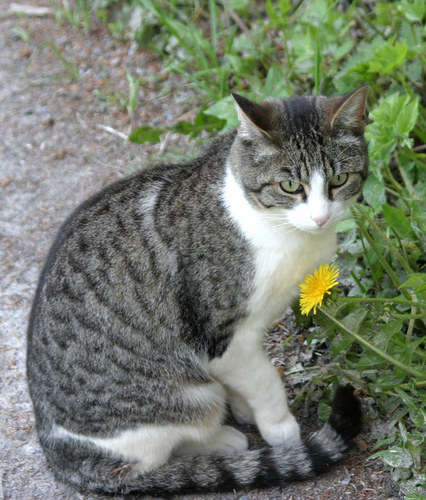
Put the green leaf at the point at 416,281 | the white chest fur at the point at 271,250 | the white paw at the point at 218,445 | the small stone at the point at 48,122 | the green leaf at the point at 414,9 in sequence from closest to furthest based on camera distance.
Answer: the green leaf at the point at 416,281
the white chest fur at the point at 271,250
the white paw at the point at 218,445
the green leaf at the point at 414,9
the small stone at the point at 48,122

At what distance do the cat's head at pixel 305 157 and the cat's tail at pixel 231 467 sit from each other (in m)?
0.75

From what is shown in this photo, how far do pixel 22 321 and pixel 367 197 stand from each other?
2.00 metres

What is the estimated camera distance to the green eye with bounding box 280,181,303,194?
2766 millimetres

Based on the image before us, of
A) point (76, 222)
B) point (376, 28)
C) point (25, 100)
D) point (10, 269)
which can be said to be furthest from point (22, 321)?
point (376, 28)

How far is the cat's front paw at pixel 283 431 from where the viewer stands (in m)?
3.12

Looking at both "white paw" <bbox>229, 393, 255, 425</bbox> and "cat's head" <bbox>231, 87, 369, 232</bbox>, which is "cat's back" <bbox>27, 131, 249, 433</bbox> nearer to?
"cat's head" <bbox>231, 87, 369, 232</bbox>

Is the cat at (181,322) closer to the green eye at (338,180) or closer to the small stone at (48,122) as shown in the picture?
the green eye at (338,180)

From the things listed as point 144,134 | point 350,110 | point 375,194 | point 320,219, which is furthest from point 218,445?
point 144,134

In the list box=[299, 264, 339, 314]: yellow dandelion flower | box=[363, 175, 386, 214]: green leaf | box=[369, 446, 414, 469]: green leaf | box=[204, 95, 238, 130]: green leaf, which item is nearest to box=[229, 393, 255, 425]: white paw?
box=[369, 446, 414, 469]: green leaf

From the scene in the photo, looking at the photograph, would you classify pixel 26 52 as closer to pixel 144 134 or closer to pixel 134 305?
pixel 144 134

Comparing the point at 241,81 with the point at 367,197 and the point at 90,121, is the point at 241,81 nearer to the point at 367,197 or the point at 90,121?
the point at 90,121

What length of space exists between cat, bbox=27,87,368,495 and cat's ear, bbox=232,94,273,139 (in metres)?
0.02

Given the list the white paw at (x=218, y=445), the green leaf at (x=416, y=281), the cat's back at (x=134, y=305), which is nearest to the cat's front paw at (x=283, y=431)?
the white paw at (x=218, y=445)

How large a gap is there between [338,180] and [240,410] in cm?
128
